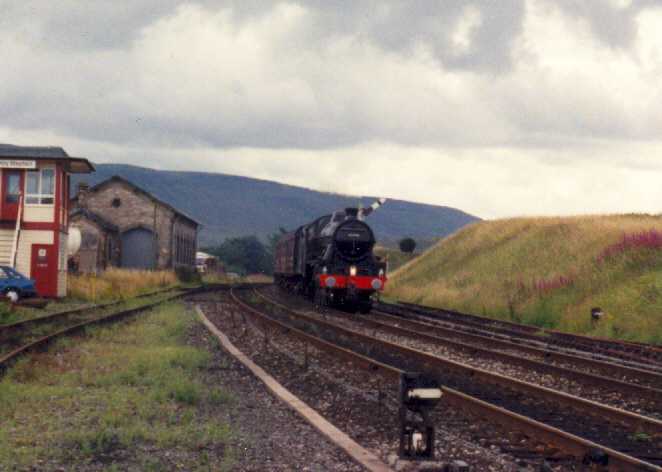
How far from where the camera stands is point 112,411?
1016cm

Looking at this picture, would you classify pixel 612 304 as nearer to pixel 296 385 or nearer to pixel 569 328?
pixel 569 328

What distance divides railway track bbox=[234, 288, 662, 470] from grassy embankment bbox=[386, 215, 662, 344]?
403 inches

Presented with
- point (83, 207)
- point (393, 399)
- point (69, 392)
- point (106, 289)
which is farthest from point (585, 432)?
point (83, 207)

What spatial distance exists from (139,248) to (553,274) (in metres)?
33.1

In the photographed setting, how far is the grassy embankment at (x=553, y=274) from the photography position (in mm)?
26812

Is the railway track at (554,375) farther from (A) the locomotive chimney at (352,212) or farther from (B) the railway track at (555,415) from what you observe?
(A) the locomotive chimney at (352,212)

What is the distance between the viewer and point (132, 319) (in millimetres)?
24625

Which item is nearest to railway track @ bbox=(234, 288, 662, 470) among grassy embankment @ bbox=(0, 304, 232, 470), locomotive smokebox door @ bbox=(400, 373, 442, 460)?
locomotive smokebox door @ bbox=(400, 373, 442, 460)

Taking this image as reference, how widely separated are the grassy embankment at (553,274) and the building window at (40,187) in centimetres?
1676

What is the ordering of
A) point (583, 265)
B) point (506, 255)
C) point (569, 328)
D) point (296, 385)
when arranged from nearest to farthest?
point (296, 385)
point (569, 328)
point (583, 265)
point (506, 255)

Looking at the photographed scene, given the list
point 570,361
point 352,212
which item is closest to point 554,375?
point 570,361

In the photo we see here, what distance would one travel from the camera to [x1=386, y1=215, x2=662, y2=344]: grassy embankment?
2681cm

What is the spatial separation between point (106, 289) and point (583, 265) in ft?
64.7

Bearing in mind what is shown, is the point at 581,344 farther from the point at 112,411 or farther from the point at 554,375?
the point at 112,411
